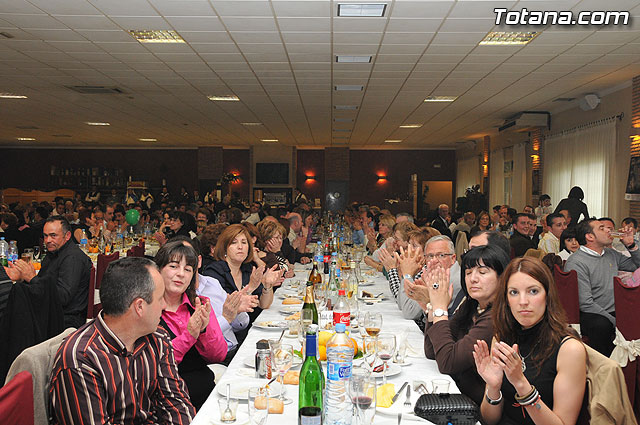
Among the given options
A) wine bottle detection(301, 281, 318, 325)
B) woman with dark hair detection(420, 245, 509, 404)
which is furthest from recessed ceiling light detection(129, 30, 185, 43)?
woman with dark hair detection(420, 245, 509, 404)

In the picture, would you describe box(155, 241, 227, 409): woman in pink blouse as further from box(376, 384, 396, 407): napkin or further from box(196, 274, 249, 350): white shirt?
box(376, 384, 396, 407): napkin

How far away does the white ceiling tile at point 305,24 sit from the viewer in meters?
6.40

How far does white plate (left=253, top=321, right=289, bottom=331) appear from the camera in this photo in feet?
12.2

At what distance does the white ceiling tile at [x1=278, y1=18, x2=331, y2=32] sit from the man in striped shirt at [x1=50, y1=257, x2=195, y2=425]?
464 centimetres

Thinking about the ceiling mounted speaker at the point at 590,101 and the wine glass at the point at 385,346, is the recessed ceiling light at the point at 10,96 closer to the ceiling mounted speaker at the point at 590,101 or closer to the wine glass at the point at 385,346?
the ceiling mounted speaker at the point at 590,101

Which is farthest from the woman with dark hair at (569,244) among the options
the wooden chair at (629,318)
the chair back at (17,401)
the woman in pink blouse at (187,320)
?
the chair back at (17,401)

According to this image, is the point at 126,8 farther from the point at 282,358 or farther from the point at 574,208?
the point at 574,208

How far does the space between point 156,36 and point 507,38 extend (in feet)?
13.6

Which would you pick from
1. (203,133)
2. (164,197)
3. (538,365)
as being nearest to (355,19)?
(538,365)

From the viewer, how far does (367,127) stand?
1647 cm

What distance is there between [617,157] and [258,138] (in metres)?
11.9

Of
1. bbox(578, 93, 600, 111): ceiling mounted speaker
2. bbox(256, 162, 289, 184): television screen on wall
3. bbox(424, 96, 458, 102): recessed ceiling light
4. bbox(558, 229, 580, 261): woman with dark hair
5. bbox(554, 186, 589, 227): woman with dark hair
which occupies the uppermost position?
bbox(424, 96, 458, 102): recessed ceiling light

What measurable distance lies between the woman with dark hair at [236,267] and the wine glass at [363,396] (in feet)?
7.42

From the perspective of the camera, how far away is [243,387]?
2.52 metres
